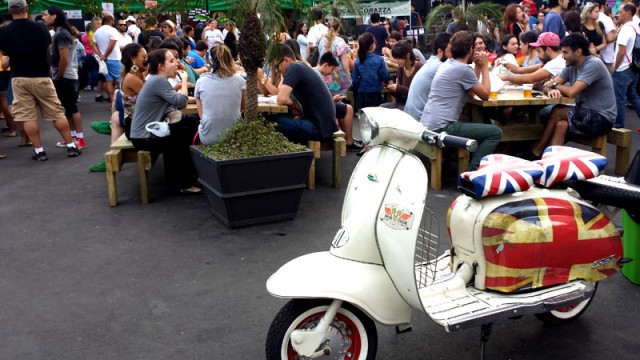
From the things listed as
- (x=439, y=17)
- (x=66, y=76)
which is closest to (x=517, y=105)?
(x=66, y=76)

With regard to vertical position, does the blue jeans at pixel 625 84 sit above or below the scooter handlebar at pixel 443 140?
below

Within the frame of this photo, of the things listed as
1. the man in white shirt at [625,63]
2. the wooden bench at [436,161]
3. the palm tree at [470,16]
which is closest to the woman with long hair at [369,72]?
the wooden bench at [436,161]

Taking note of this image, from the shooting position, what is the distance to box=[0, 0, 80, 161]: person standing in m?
7.85

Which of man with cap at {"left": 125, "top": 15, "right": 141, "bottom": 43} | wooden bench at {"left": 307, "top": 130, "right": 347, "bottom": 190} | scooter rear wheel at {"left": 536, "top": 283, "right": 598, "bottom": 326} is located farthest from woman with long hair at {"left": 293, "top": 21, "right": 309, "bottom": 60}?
scooter rear wheel at {"left": 536, "top": 283, "right": 598, "bottom": 326}

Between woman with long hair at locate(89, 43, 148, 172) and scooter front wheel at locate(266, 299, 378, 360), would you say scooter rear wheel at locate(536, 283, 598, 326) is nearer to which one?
scooter front wheel at locate(266, 299, 378, 360)

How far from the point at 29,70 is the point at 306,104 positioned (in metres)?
3.69

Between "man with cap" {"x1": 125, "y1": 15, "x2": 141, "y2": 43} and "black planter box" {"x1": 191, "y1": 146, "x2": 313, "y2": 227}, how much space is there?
10.1 meters

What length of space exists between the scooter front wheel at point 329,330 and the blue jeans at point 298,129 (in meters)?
3.71

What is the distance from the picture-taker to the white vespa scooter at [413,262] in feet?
9.87

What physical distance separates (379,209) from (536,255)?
0.85 metres

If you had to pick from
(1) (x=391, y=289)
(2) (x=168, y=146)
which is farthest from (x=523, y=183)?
(2) (x=168, y=146)

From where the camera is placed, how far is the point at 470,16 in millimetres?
11273

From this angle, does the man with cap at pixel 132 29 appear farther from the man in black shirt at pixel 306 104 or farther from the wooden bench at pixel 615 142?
the wooden bench at pixel 615 142

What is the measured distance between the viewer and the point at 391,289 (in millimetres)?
3137
